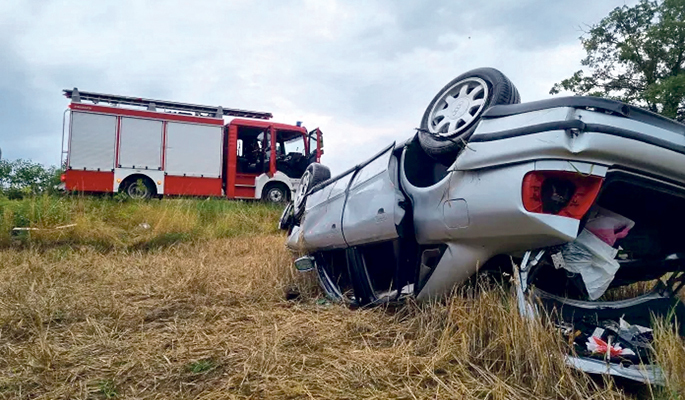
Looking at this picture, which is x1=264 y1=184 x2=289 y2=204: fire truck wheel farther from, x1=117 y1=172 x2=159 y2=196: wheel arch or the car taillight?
the car taillight

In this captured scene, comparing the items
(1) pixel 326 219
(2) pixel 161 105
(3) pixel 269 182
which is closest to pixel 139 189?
(2) pixel 161 105

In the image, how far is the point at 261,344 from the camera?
2.38 meters

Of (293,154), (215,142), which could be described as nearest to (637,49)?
(293,154)

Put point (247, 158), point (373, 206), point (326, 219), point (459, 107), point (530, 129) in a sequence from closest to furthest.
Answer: point (530, 129), point (459, 107), point (373, 206), point (326, 219), point (247, 158)

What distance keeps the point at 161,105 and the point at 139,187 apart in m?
2.40

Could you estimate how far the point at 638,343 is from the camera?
6.55 feet

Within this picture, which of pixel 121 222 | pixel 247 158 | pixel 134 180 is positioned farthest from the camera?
pixel 247 158

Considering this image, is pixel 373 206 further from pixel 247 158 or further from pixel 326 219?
pixel 247 158

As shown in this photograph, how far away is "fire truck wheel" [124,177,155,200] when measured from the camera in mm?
12276

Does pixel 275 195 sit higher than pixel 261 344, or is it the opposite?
pixel 275 195

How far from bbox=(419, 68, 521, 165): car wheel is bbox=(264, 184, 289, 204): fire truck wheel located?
10395mm

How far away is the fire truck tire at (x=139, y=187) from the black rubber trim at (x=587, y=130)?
11460mm

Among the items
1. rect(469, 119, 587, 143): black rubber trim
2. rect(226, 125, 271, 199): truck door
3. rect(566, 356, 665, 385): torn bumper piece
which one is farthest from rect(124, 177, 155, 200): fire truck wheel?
rect(566, 356, 665, 385): torn bumper piece

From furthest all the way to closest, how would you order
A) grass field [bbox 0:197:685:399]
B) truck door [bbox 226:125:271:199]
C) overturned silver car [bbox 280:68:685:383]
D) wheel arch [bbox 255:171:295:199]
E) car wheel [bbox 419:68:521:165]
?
1. truck door [bbox 226:125:271:199]
2. wheel arch [bbox 255:171:295:199]
3. car wheel [bbox 419:68:521:165]
4. overturned silver car [bbox 280:68:685:383]
5. grass field [bbox 0:197:685:399]
